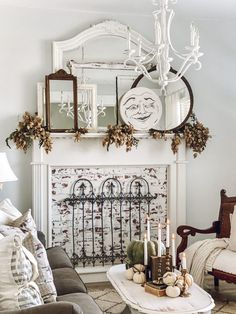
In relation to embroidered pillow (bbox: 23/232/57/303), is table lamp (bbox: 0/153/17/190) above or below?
above

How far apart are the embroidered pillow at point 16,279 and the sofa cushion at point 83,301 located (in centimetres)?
44

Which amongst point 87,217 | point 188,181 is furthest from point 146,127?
point 87,217

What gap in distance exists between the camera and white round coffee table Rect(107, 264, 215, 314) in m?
2.64

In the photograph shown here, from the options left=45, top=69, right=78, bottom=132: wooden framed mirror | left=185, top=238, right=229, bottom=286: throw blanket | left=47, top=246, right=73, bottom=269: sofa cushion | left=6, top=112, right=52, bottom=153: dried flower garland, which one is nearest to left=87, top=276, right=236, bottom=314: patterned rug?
left=185, top=238, right=229, bottom=286: throw blanket

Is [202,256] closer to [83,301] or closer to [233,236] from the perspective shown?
[233,236]

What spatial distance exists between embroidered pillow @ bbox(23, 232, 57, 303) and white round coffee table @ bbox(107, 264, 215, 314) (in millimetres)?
507

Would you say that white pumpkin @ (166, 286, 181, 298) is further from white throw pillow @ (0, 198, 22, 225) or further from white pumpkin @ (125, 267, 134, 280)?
white throw pillow @ (0, 198, 22, 225)

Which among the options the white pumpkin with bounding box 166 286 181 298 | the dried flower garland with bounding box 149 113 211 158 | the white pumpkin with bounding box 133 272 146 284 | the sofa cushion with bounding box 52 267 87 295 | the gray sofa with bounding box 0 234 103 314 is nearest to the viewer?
the gray sofa with bounding box 0 234 103 314

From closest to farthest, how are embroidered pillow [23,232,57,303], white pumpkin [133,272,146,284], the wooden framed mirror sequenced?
embroidered pillow [23,232,57,303] < white pumpkin [133,272,146,284] < the wooden framed mirror

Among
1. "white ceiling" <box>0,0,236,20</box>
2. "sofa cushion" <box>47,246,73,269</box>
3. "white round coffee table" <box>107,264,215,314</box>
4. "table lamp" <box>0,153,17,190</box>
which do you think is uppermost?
"white ceiling" <box>0,0,236,20</box>

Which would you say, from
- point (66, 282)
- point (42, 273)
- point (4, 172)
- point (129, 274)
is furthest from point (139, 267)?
point (4, 172)

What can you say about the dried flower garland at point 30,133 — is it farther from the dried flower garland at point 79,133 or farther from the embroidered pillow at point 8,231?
the embroidered pillow at point 8,231

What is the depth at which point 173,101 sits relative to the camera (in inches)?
190

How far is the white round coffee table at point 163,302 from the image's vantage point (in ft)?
8.65
